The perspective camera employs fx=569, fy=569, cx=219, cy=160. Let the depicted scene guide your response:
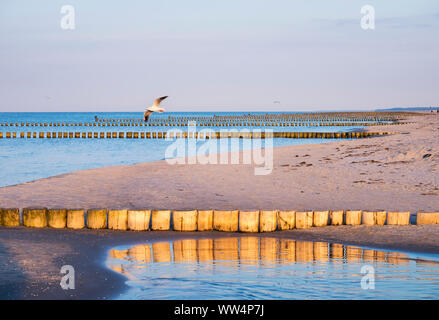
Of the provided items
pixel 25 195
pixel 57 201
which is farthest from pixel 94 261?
pixel 25 195

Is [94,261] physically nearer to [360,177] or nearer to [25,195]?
[25,195]

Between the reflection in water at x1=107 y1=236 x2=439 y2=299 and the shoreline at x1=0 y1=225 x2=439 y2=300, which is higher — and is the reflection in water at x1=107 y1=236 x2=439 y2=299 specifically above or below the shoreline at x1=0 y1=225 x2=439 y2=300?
below

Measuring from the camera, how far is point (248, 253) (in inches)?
363

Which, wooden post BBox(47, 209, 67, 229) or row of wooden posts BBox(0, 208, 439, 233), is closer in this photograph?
row of wooden posts BBox(0, 208, 439, 233)

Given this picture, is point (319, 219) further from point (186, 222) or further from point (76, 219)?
point (76, 219)

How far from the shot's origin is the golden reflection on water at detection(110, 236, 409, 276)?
28.6ft

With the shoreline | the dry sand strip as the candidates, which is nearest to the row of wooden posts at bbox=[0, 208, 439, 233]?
the shoreline

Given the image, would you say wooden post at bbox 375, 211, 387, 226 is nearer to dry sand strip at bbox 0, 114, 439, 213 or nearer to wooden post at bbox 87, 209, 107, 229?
A: dry sand strip at bbox 0, 114, 439, 213

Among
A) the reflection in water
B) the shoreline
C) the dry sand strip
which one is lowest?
the reflection in water

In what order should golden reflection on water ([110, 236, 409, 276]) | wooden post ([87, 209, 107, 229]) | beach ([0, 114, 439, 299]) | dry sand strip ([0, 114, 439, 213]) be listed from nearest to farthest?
beach ([0, 114, 439, 299]) → golden reflection on water ([110, 236, 409, 276]) → wooden post ([87, 209, 107, 229]) → dry sand strip ([0, 114, 439, 213])

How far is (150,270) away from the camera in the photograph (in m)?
8.21

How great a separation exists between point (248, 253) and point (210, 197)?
5.96m

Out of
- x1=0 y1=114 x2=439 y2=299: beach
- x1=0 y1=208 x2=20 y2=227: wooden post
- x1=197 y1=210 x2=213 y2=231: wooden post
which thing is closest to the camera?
x1=0 y1=114 x2=439 y2=299: beach
